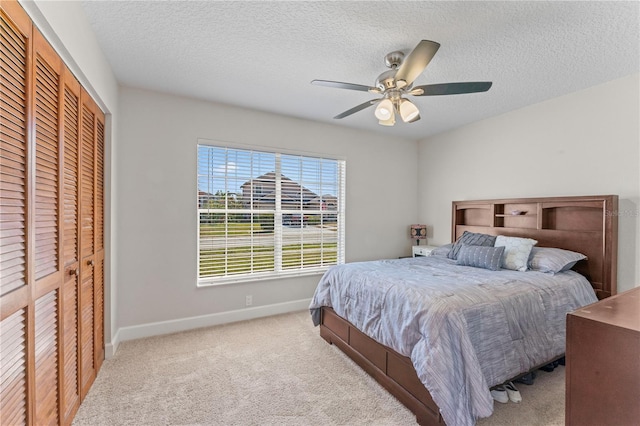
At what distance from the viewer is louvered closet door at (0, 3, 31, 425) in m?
1.11

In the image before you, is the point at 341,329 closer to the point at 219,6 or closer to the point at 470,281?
the point at 470,281

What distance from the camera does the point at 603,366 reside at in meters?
0.79

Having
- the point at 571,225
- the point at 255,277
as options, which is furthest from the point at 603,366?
the point at 255,277

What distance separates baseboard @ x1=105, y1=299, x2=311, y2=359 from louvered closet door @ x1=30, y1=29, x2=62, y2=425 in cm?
130

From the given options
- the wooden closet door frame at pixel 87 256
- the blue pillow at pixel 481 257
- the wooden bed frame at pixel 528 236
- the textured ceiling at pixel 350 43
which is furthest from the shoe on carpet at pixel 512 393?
the wooden closet door frame at pixel 87 256

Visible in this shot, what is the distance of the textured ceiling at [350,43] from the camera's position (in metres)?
1.84

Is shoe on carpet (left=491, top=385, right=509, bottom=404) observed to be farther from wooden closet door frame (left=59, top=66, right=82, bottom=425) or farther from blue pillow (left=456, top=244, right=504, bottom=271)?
wooden closet door frame (left=59, top=66, right=82, bottom=425)

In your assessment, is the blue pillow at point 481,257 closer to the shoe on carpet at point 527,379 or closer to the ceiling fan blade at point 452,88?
the shoe on carpet at point 527,379

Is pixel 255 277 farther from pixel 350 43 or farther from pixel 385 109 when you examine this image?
pixel 350 43

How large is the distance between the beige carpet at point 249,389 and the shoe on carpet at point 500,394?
0.17 ft

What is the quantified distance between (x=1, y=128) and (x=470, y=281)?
2898mm

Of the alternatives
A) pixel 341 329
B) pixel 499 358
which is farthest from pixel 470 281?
pixel 341 329

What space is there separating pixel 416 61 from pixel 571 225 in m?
2.65

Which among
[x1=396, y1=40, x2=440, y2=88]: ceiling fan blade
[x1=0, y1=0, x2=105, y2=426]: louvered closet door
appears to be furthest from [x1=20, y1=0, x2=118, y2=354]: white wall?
[x1=396, y1=40, x2=440, y2=88]: ceiling fan blade
